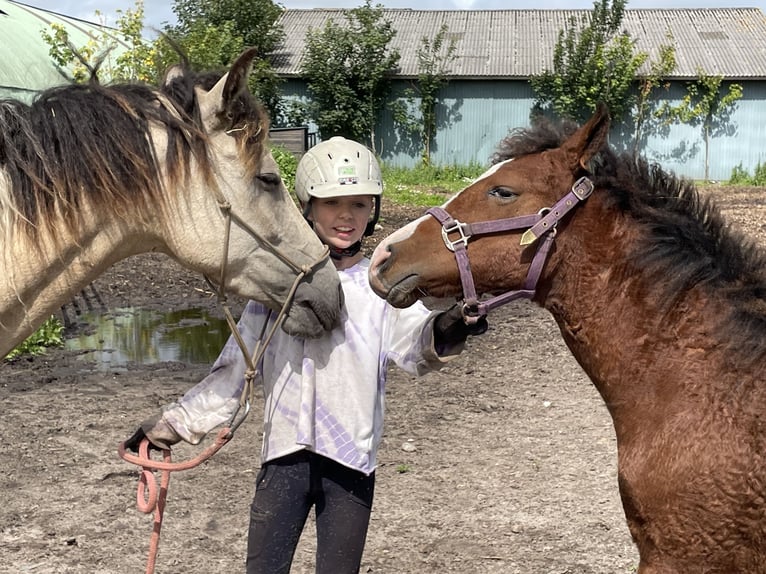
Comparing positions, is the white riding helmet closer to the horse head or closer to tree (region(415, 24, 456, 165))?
the horse head

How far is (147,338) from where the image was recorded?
816 cm

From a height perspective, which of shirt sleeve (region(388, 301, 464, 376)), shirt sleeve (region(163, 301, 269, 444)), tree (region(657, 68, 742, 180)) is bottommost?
tree (region(657, 68, 742, 180))

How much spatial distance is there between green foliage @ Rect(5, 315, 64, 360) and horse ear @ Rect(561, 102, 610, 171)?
617cm

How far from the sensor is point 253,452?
5.42 metres

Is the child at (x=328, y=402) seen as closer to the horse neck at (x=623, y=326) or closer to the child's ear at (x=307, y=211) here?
the child's ear at (x=307, y=211)

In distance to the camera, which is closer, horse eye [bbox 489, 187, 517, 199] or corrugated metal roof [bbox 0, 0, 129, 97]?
horse eye [bbox 489, 187, 517, 199]

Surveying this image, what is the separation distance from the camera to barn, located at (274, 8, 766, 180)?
26.1 metres

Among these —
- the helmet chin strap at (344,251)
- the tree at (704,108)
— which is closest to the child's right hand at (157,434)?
the helmet chin strap at (344,251)

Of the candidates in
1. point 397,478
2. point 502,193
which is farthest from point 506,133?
point 502,193

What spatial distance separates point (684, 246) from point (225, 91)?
1.56 meters

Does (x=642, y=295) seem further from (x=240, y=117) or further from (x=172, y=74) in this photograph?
(x=172, y=74)

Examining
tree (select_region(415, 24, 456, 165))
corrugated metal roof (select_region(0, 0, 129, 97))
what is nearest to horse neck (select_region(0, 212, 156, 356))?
corrugated metal roof (select_region(0, 0, 129, 97))

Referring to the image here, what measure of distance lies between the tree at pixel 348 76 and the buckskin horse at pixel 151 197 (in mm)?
23852

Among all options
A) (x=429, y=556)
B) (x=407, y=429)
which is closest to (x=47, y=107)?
(x=429, y=556)
